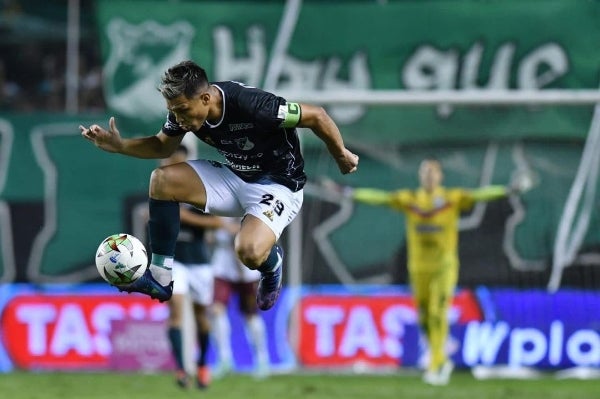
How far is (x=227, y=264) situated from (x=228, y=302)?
0.77 m

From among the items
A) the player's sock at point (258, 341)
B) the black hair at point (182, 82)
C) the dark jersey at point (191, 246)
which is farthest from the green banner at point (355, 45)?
the black hair at point (182, 82)

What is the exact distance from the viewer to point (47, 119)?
16297mm

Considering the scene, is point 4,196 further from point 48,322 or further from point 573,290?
point 573,290

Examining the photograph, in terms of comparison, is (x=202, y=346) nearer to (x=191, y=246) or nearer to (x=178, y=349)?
(x=178, y=349)

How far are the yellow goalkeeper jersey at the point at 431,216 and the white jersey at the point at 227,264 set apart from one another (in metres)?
1.49

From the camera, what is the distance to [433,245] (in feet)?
47.1

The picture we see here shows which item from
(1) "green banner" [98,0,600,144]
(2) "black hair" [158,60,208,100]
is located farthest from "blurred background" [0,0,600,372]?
(2) "black hair" [158,60,208,100]

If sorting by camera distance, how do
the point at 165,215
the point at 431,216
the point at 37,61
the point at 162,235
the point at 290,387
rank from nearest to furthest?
the point at 165,215
the point at 162,235
the point at 290,387
the point at 431,216
the point at 37,61

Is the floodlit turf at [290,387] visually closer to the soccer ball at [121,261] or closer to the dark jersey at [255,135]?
the dark jersey at [255,135]

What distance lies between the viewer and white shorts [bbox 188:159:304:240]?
9.34m

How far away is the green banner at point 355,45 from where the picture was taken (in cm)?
1653

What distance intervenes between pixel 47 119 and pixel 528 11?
559cm

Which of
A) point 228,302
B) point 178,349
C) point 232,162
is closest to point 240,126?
point 232,162

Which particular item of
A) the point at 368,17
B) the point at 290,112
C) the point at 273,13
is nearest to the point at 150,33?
the point at 273,13
